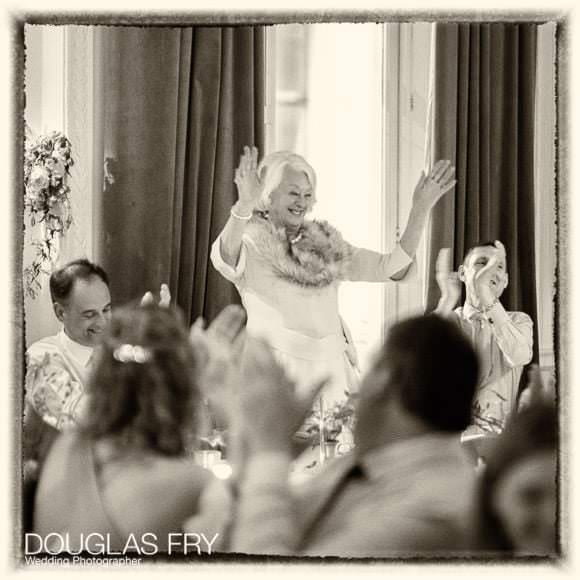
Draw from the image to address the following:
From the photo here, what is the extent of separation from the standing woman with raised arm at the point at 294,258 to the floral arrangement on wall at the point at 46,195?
398mm

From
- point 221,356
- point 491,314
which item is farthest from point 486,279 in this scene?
point 221,356

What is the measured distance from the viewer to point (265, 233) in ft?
7.89

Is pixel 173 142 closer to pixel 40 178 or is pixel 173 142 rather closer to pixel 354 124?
pixel 40 178

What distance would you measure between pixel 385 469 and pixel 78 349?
31.6 inches

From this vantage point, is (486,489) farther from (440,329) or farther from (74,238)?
(74,238)

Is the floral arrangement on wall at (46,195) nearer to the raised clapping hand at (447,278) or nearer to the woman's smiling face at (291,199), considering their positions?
the woman's smiling face at (291,199)

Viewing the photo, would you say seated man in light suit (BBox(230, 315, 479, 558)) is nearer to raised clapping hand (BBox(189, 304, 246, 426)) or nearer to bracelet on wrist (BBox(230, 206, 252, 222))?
raised clapping hand (BBox(189, 304, 246, 426))

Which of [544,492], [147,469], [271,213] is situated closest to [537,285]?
[544,492]

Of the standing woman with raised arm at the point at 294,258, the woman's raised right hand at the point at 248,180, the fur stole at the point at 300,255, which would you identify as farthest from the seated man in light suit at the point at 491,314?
the woman's raised right hand at the point at 248,180

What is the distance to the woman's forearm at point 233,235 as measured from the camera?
2.39m

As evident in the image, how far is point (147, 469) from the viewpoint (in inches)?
90.5

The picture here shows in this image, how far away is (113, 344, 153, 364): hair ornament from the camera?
2.33 m

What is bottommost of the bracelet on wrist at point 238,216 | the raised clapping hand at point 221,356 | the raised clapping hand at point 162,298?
the raised clapping hand at point 221,356
